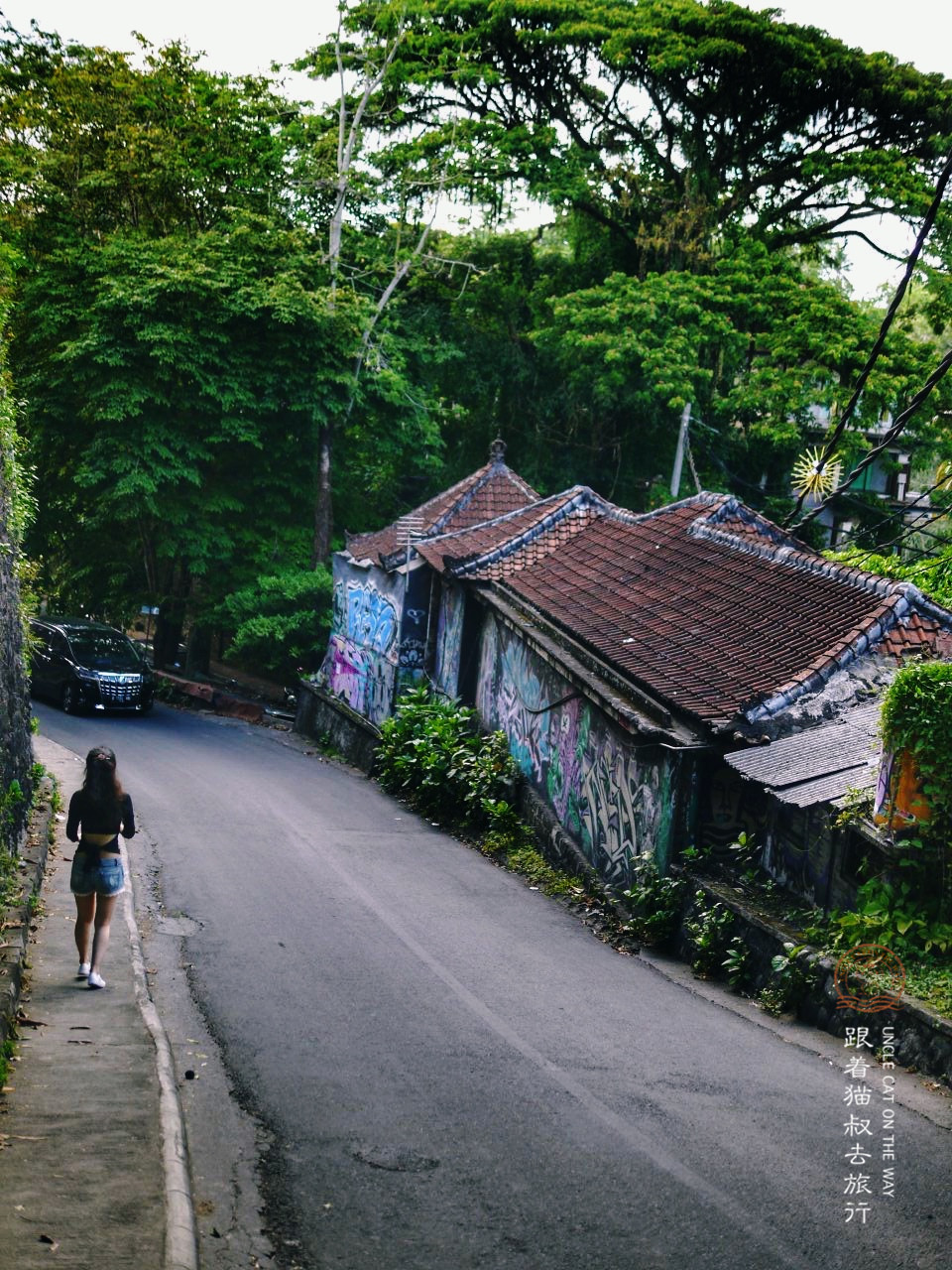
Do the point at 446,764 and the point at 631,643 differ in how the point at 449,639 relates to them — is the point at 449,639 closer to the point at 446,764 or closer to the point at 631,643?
the point at 446,764

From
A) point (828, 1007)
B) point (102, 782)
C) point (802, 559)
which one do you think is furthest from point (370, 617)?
point (828, 1007)

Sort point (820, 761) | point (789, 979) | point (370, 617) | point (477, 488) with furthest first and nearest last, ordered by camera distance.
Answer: point (370, 617) → point (477, 488) → point (820, 761) → point (789, 979)

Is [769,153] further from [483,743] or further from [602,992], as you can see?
[602,992]

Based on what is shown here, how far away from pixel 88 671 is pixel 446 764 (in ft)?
35.9

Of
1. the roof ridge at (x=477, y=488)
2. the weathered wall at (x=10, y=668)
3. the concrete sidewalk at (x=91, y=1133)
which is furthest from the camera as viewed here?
the roof ridge at (x=477, y=488)

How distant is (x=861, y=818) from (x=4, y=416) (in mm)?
9475

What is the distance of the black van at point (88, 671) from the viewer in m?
26.6

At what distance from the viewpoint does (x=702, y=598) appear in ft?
51.8

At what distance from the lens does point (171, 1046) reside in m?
8.41

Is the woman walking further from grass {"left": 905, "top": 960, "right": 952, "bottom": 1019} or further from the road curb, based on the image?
grass {"left": 905, "top": 960, "right": 952, "bottom": 1019}

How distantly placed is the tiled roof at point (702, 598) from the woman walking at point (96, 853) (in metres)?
5.95

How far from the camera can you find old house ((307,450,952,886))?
12.6 metres

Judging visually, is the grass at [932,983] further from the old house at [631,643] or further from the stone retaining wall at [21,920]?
the stone retaining wall at [21,920]

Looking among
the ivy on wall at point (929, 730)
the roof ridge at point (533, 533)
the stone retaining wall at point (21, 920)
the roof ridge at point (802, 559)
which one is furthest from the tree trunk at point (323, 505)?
the ivy on wall at point (929, 730)
